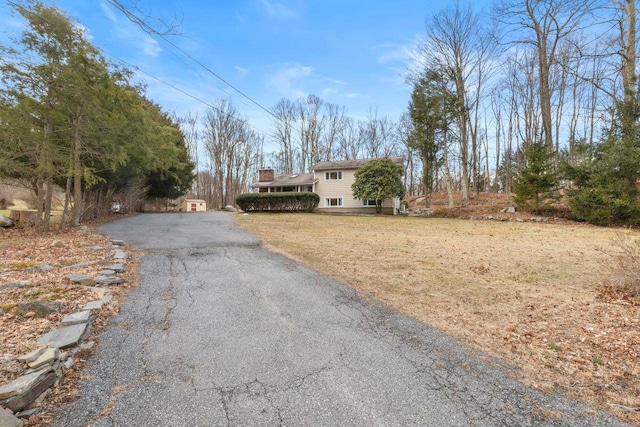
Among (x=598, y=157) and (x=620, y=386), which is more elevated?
(x=598, y=157)

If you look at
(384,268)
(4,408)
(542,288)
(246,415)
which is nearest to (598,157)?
(542,288)

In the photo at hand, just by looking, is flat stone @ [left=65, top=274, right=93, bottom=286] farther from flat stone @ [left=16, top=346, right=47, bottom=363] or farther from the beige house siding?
the beige house siding

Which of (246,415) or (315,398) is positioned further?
(315,398)

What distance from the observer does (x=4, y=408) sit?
1785 mm

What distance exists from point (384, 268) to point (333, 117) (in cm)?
3237

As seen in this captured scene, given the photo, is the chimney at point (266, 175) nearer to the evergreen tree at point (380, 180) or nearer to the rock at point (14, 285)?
the evergreen tree at point (380, 180)

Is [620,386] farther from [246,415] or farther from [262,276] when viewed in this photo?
[262,276]

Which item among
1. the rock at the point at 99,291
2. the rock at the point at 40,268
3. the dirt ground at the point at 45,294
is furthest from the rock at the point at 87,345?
the rock at the point at 40,268

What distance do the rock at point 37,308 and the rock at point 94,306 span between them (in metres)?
0.26

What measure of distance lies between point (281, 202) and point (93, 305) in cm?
2026

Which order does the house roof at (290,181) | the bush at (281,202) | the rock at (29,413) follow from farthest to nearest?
the house roof at (290,181)
the bush at (281,202)
the rock at (29,413)

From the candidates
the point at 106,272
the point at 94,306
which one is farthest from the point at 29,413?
the point at 106,272

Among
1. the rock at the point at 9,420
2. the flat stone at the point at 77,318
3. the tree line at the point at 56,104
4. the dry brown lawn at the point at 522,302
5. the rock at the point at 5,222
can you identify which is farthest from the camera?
the rock at the point at 5,222

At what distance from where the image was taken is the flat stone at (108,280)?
4.44 meters
